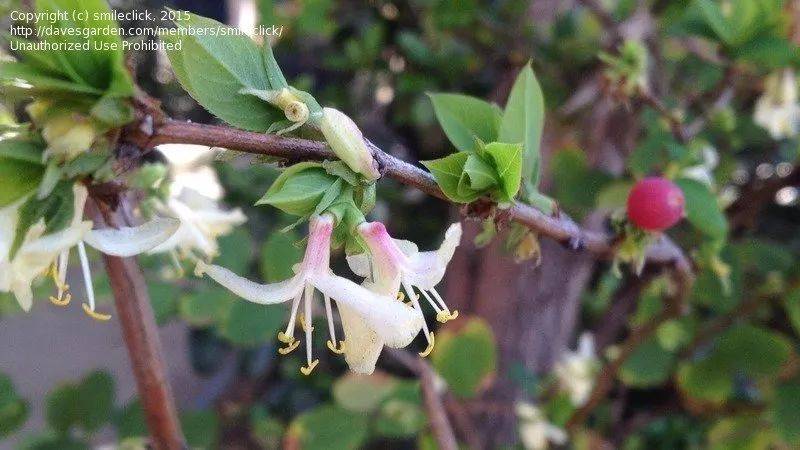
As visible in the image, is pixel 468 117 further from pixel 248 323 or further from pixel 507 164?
pixel 248 323

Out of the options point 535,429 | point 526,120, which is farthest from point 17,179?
point 535,429

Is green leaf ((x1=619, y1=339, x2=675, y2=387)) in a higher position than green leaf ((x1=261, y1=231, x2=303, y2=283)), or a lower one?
lower

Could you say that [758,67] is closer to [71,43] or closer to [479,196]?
[479,196]

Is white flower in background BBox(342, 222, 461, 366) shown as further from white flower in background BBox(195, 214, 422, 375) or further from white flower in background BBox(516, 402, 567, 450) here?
white flower in background BBox(516, 402, 567, 450)

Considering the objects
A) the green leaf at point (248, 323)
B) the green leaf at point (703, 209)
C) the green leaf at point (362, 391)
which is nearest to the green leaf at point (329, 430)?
the green leaf at point (362, 391)

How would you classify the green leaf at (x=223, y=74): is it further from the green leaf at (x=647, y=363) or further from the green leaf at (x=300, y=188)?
the green leaf at (x=647, y=363)

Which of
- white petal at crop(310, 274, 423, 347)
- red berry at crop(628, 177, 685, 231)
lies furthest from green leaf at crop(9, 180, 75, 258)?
red berry at crop(628, 177, 685, 231)

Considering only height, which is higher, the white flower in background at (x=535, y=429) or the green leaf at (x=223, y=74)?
the green leaf at (x=223, y=74)
